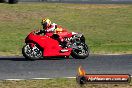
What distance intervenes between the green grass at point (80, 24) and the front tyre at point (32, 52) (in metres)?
2.93

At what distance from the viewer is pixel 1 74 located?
16328 mm

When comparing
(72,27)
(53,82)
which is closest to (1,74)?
(53,82)

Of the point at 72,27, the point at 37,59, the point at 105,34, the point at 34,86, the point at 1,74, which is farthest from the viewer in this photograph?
the point at 72,27

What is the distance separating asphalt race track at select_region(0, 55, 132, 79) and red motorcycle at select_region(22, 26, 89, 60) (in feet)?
0.85

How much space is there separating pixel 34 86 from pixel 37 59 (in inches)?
264

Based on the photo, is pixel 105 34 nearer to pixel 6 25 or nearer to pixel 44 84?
pixel 6 25

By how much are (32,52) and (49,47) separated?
703 millimetres

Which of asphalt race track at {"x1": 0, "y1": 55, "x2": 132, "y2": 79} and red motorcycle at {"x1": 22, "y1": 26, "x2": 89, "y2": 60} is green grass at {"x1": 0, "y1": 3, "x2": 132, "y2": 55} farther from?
asphalt race track at {"x1": 0, "y1": 55, "x2": 132, "y2": 79}

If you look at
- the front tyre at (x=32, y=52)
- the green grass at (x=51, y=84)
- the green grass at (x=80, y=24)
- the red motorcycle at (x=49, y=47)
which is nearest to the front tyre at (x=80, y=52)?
the red motorcycle at (x=49, y=47)

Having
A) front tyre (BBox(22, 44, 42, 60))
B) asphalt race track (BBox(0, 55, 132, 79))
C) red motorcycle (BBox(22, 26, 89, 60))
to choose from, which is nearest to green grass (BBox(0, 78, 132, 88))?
asphalt race track (BBox(0, 55, 132, 79))

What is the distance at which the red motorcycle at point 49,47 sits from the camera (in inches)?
802

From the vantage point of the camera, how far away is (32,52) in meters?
20.3

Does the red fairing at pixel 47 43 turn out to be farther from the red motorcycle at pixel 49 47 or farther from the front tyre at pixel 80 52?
the front tyre at pixel 80 52

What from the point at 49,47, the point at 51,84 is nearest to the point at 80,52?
the point at 49,47
